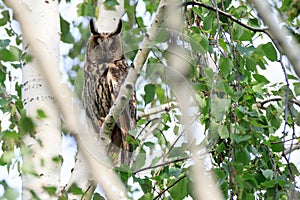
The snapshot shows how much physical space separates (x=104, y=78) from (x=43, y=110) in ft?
5.29

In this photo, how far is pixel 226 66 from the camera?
6.29 ft

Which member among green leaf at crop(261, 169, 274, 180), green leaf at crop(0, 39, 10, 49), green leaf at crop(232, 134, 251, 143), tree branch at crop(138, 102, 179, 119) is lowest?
green leaf at crop(261, 169, 274, 180)

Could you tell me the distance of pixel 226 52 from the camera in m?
2.08

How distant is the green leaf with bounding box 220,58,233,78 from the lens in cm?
191

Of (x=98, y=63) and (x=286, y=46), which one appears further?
(x=98, y=63)

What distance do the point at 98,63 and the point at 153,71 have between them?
4.16 ft

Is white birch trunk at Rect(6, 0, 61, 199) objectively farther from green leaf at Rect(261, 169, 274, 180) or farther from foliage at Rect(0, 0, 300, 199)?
green leaf at Rect(261, 169, 274, 180)

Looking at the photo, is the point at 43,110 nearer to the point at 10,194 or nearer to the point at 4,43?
the point at 10,194

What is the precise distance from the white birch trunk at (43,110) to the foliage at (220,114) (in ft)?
0.64

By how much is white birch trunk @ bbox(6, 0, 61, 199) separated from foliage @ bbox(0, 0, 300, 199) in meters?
0.20

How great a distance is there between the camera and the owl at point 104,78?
2.73 metres

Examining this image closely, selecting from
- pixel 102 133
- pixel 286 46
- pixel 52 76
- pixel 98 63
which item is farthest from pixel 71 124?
pixel 98 63

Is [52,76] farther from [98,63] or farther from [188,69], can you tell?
[98,63]

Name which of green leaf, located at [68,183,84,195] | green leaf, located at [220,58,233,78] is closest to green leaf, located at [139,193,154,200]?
green leaf, located at [68,183,84,195]
